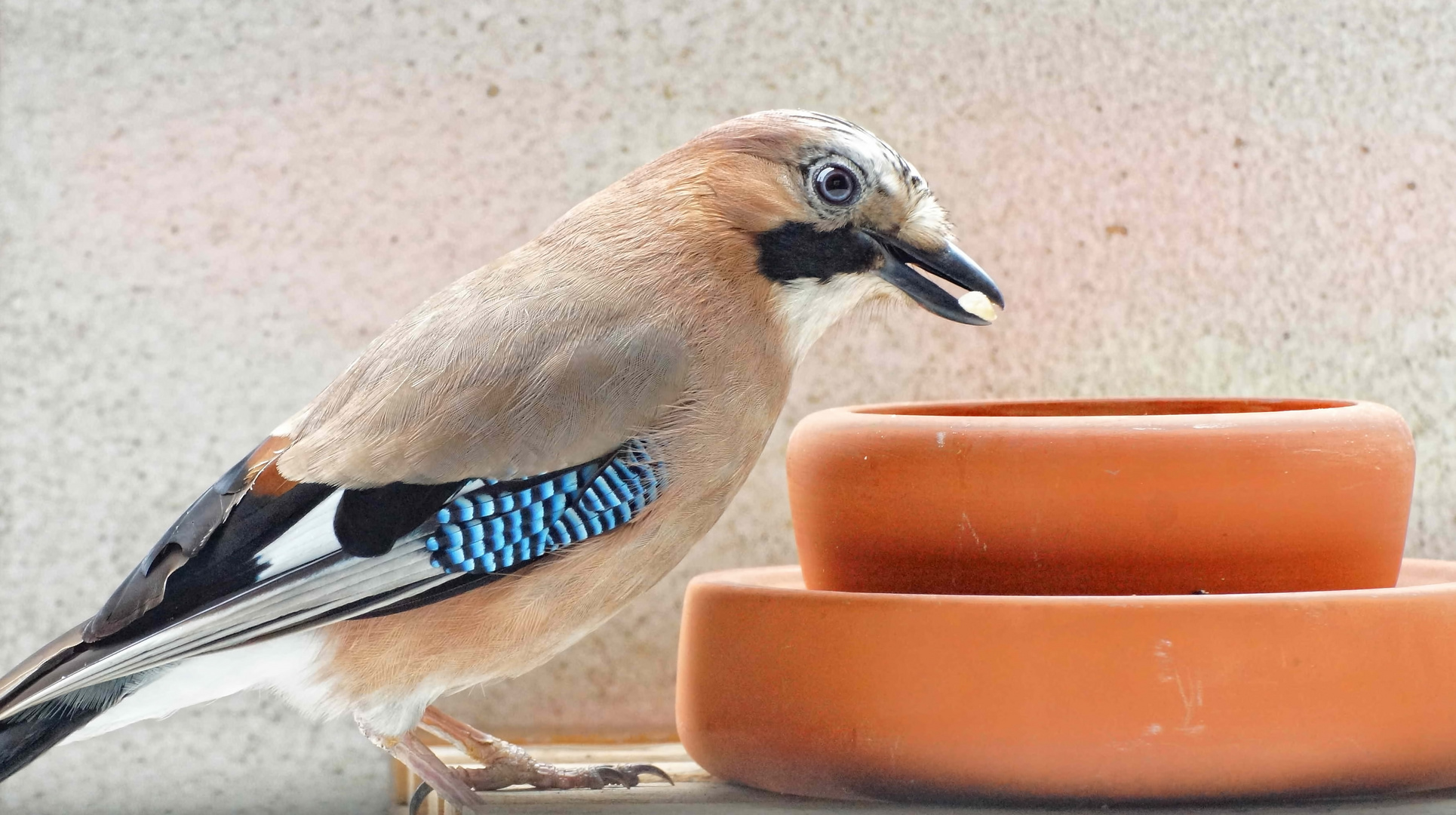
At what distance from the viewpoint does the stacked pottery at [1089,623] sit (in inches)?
47.5

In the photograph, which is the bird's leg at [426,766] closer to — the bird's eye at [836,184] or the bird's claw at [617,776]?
the bird's claw at [617,776]

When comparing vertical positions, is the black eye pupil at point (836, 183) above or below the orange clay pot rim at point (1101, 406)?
above

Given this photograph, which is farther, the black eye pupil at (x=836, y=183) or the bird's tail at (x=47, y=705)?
the black eye pupil at (x=836, y=183)

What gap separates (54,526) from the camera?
191cm

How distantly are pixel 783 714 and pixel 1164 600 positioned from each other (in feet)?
1.15

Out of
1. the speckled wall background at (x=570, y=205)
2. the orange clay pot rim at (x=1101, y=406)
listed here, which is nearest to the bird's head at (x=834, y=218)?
the orange clay pot rim at (x=1101, y=406)

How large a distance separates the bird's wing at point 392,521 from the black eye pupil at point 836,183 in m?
0.22

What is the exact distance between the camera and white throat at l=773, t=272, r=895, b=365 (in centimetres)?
154

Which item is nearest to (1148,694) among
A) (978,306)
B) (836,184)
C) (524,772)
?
(978,306)

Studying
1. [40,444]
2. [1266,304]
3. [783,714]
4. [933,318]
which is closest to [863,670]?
[783,714]

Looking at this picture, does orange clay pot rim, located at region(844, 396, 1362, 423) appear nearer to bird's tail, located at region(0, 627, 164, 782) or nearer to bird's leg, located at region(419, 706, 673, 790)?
bird's leg, located at region(419, 706, 673, 790)

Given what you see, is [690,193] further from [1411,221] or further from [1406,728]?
[1411,221]

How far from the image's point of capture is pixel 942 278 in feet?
5.05

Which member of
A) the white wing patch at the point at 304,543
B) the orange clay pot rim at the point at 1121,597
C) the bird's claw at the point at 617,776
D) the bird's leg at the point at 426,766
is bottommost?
the bird's claw at the point at 617,776
